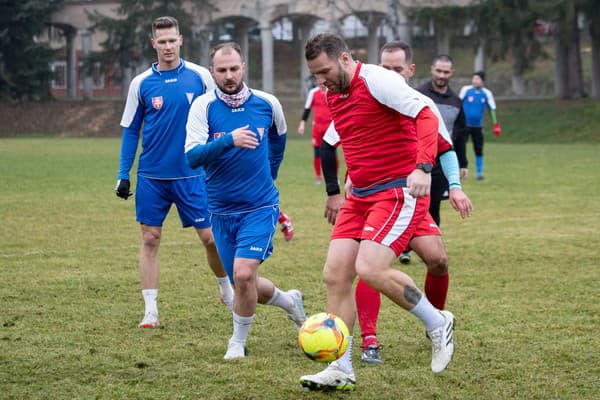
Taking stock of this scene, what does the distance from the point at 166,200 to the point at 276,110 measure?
1538 mm

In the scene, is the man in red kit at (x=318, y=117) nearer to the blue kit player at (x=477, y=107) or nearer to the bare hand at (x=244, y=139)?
the blue kit player at (x=477, y=107)

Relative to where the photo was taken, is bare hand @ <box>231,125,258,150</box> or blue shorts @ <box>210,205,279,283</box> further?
blue shorts @ <box>210,205,279,283</box>

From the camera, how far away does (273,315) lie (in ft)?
25.5

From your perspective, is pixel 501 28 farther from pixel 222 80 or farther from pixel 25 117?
pixel 222 80

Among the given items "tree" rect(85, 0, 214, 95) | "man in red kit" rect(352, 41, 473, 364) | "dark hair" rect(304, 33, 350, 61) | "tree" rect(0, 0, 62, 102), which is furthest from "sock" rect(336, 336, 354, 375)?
"tree" rect(0, 0, 62, 102)

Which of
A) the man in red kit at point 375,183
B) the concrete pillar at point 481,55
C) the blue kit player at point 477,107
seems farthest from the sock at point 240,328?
the concrete pillar at point 481,55

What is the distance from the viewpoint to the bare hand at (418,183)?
5.29m

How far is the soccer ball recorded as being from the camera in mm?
5234

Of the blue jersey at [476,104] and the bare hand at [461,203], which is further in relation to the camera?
the blue jersey at [476,104]

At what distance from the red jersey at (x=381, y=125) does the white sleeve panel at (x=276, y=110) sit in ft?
2.96

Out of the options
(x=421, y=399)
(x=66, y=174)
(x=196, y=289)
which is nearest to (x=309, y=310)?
(x=196, y=289)

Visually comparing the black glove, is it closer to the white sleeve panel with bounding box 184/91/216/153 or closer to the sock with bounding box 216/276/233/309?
the sock with bounding box 216/276/233/309

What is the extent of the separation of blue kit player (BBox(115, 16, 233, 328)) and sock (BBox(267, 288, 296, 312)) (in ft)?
2.92

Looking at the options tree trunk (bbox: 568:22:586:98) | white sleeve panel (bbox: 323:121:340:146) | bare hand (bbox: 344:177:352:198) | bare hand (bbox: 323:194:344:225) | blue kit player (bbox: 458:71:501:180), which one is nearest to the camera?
bare hand (bbox: 344:177:352:198)
